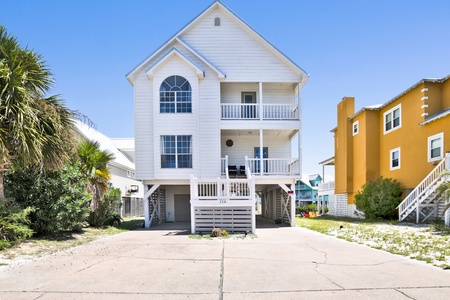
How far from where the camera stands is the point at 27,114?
9.43 meters

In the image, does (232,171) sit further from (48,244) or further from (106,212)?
(48,244)

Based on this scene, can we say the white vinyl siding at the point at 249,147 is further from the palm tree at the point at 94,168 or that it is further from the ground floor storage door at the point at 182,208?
the palm tree at the point at 94,168

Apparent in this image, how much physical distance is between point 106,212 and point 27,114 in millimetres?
7936

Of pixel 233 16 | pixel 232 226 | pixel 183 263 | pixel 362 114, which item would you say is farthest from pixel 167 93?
pixel 362 114

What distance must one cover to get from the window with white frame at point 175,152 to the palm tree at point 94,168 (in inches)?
119

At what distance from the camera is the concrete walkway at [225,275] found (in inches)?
211

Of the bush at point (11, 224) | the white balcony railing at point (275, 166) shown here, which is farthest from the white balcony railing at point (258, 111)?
the bush at point (11, 224)

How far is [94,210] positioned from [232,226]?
6.65 metres

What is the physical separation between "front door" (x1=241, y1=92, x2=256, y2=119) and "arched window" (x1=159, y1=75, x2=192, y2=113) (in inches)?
123

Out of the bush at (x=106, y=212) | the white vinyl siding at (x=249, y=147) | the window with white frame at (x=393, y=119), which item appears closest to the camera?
the bush at (x=106, y=212)

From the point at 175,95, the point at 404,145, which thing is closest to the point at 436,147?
the point at 404,145

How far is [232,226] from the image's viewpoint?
13.7m

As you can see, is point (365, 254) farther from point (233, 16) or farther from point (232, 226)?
point (233, 16)

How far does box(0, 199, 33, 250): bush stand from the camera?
30.3 feet
